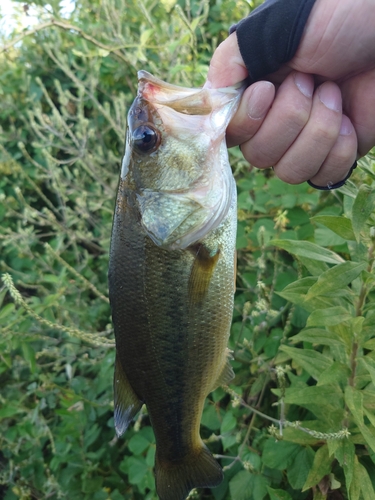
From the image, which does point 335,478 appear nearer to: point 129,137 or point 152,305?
point 152,305

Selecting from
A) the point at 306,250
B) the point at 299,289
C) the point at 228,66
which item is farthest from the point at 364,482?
the point at 228,66

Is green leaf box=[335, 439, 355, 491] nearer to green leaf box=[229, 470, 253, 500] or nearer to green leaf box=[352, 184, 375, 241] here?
green leaf box=[229, 470, 253, 500]

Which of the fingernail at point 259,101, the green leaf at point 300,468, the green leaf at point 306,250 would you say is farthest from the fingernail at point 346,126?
the green leaf at point 300,468

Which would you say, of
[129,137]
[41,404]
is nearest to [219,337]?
[129,137]

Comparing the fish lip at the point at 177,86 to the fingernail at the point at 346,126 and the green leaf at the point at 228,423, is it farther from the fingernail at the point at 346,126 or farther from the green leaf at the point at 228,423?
the green leaf at the point at 228,423

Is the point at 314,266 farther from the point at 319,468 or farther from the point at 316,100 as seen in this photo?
the point at 319,468
